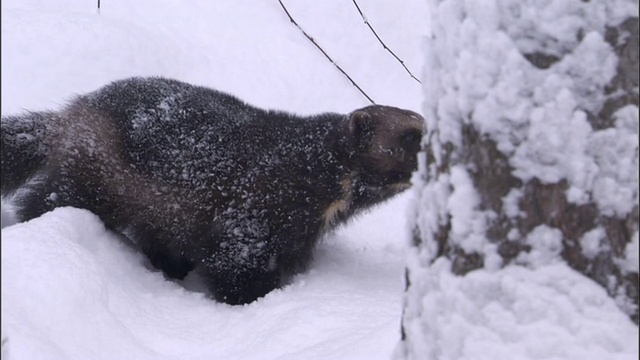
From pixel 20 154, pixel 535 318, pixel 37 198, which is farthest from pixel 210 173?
pixel 535 318

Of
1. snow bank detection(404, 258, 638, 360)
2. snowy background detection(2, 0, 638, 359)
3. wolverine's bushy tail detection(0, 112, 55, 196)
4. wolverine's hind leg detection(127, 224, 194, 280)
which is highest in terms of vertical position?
snow bank detection(404, 258, 638, 360)

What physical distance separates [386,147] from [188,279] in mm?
1442

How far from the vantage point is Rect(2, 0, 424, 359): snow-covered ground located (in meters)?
3.09

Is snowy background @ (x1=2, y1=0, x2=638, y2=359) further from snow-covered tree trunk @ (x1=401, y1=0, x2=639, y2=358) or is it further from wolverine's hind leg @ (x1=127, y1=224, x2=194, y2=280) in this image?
wolverine's hind leg @ (x1=127, y1=224, x2=194, y2=280)

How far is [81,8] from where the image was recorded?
6941 millimetres

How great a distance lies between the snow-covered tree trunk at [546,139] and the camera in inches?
67.7

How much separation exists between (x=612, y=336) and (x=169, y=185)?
3.11 meters

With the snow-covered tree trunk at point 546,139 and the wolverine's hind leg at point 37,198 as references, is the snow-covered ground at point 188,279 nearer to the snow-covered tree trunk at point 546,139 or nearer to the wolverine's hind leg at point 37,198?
the wolverine's hind leg at point 37,198

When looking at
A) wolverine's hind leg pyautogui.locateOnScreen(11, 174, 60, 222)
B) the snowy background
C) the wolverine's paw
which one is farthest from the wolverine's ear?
wolverine's hind leg pyautogui.locateOnScreen(11, 174, 60, 222)

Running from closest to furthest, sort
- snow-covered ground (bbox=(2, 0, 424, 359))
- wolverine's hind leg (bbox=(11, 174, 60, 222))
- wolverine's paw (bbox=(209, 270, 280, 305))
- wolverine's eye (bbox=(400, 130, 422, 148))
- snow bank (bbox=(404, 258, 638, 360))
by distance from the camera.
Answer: snow bank (bbox=(404, 258, 638, 360)) → snow-covered ground (bbox=(2, 0, 424, 359)) → wolverine's paw (bbox=(209, 270, 280, 305)) → wolverine's hind leg (bbox=(11, 174, 60, 222)) → wolverine's eye (bbox=(400, 130, 422, 148))

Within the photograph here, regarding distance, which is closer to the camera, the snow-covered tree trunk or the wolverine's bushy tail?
the snow-covered tree trunk

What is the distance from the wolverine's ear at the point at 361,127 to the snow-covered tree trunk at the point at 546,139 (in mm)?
2635

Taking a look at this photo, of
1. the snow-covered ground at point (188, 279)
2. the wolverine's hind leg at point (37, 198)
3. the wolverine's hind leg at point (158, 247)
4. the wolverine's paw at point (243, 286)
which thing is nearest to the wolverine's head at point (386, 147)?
the snow-covered ground at point (188, 279)

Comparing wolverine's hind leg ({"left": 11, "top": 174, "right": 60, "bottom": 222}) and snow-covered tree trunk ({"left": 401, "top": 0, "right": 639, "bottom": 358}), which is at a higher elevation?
snow-covered tree trunk ({"left": 401, "top": 0, "right": 639, "bottom": 358})
